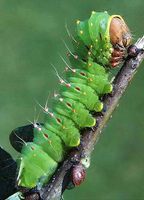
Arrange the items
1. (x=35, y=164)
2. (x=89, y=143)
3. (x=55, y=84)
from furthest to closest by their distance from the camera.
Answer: (x=55, y=84) < (x=35, y=164) < (x=89, y=143)

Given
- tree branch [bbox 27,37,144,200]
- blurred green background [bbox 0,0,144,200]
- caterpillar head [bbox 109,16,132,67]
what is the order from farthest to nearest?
blurred green background [bbox 0,0,144,200] → caterpillar head [bbox 109,16,132,67] → tree branch [bbox 27,37,144,200]

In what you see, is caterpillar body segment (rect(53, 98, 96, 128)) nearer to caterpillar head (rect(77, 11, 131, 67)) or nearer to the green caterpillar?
the green caterpillar

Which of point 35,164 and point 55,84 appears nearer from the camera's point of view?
point 35,164

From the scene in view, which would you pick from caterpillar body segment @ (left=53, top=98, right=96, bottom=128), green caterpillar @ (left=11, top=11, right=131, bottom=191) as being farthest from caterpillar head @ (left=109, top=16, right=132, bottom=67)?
caterpillar body segment @ (left=53, top=98, right=96, bottom=128)

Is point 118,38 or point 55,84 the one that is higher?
point 118,38

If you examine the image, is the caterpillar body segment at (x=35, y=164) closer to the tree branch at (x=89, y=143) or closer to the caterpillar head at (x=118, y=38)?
the tree branch at (x=89, y=143)

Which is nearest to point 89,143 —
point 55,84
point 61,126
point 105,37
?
point 61,126

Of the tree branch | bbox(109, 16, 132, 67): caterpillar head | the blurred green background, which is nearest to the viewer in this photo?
the tree branch

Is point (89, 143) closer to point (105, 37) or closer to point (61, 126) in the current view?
point (61, 126)
